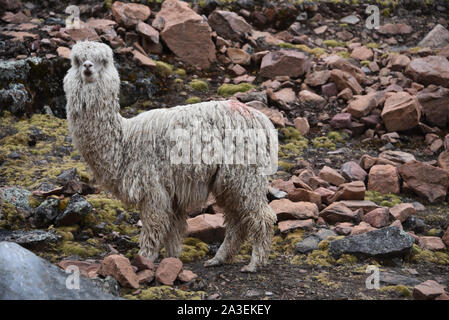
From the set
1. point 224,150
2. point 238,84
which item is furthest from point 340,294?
point 238,84

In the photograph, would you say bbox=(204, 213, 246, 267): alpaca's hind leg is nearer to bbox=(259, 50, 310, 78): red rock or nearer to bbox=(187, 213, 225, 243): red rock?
bbox=(187, 213, 225, 243): red rock

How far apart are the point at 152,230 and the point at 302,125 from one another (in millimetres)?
6310

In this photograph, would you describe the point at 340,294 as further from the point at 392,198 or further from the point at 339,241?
the point at 392,198

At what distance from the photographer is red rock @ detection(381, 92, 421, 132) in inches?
458

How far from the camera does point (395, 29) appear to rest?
16.7 m

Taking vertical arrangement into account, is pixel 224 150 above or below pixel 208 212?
above

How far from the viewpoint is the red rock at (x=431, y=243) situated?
7.56 meters

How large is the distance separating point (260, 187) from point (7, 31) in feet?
29.7

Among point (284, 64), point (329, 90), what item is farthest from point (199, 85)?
point (329, 90)

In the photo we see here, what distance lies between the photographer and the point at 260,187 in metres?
6.50

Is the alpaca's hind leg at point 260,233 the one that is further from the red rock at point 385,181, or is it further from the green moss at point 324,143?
the green moss at point 324,143

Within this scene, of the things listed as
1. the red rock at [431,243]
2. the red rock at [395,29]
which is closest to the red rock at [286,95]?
the red rock at [395,29]

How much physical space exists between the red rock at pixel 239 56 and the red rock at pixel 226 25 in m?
0.74
